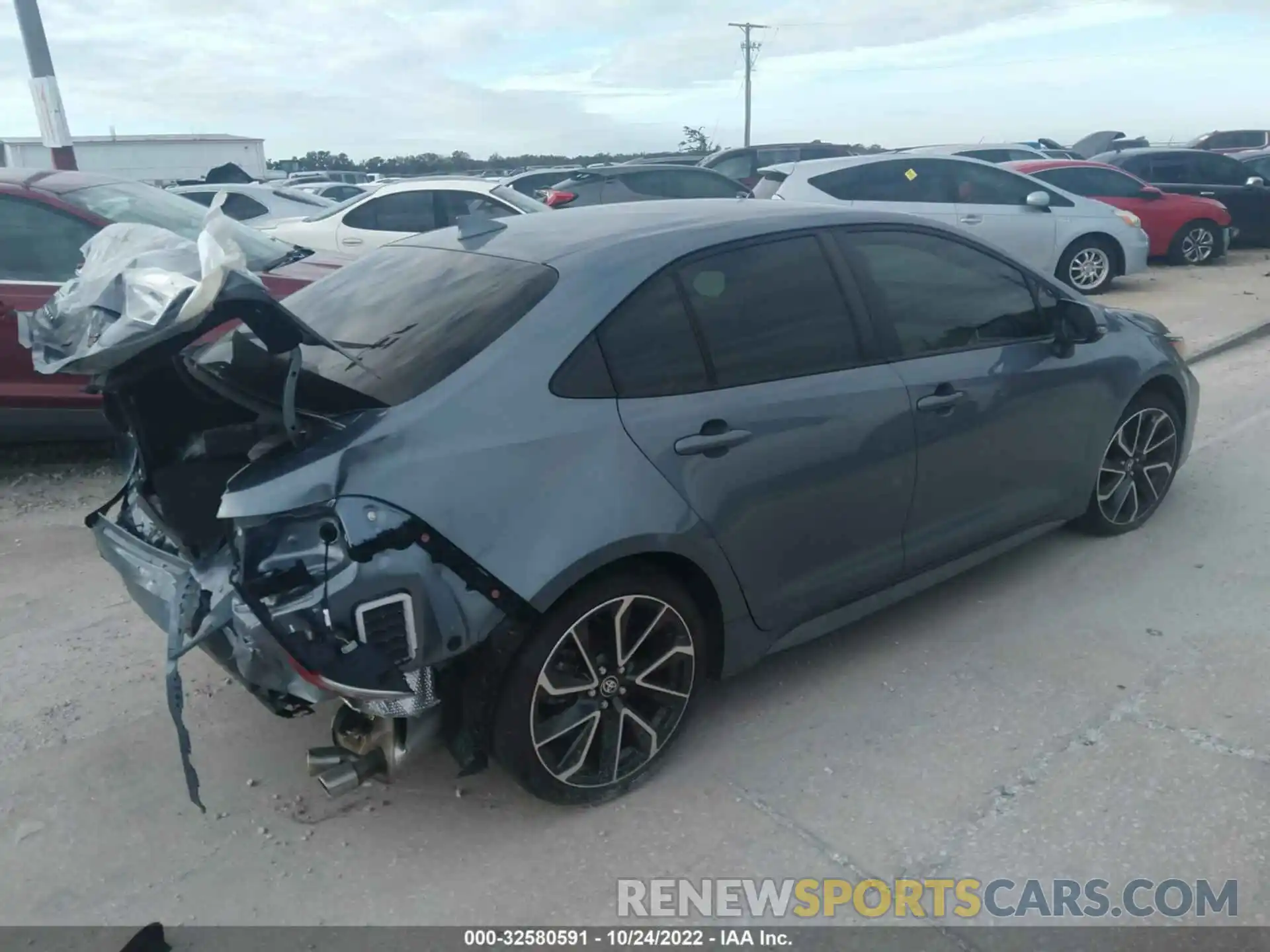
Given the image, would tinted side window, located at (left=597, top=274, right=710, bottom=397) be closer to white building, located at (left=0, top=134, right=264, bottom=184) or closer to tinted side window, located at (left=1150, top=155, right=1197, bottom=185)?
tinted side window, located at (left=1150, top=155, right=1197, bottom=185)

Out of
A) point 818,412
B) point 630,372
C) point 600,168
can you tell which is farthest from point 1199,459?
point 600,168

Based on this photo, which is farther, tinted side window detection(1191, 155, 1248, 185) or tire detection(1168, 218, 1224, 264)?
tinted side window detection(1191, 155, 1248, 185)

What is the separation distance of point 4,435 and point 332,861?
163 inches

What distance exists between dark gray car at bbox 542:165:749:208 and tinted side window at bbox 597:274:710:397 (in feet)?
29.5

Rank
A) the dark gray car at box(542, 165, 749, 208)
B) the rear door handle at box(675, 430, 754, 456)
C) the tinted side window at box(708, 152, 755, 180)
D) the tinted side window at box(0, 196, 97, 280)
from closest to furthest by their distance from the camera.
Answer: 1. the rear door handle at box(675, 430, 754, 456)
2. the tinted side window at box(0, 196, 97, 280)
3. the dark gray car at box(542, 165, 749, 208)
4. the tinted side window at box(708, 152, 755, 180)

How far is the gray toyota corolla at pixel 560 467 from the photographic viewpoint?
2646 millimetres

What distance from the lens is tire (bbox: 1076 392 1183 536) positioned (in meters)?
4.70

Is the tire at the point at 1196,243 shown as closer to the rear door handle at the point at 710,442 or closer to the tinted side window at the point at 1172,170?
the tinted side window at the point at 1172,170

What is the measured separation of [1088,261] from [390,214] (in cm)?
773

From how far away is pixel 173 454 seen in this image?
310 centimetres

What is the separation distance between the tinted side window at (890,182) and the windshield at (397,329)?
8.21m

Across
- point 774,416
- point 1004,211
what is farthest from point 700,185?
point 774,416

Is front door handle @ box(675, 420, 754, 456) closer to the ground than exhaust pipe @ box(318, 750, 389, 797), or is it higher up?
higher up

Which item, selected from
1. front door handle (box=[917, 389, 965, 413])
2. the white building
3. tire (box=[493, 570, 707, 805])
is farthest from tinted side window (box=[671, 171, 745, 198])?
the white building
